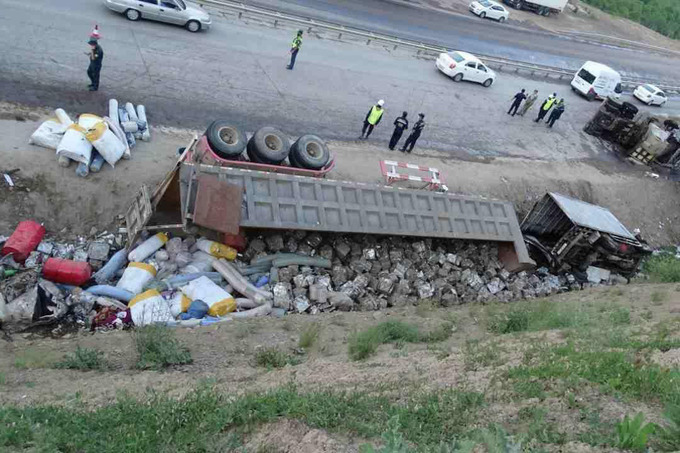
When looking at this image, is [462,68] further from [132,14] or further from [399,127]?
[132,14]

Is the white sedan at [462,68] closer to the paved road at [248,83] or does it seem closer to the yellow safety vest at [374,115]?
the paved road at [248,83]

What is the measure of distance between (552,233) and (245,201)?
867cm

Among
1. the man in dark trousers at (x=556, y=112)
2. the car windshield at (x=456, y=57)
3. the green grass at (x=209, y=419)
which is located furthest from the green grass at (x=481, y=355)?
the car windshield at (x=456, y=57)

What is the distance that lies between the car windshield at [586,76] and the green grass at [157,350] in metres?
25.2

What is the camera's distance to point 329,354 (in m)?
9.00

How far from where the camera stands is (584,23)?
1569 inches

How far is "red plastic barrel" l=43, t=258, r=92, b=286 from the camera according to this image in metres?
9.67

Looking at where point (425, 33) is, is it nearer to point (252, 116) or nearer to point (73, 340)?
point (252, 116)

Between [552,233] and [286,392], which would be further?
[552,233]

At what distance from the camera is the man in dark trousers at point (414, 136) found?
16.2 meters

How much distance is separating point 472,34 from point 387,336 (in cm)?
2440

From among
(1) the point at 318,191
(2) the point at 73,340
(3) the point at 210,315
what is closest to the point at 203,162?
(1) the point at 318,191

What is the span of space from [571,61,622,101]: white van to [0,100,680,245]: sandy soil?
6298 mm

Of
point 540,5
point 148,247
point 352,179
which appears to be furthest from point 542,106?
point 540,5
